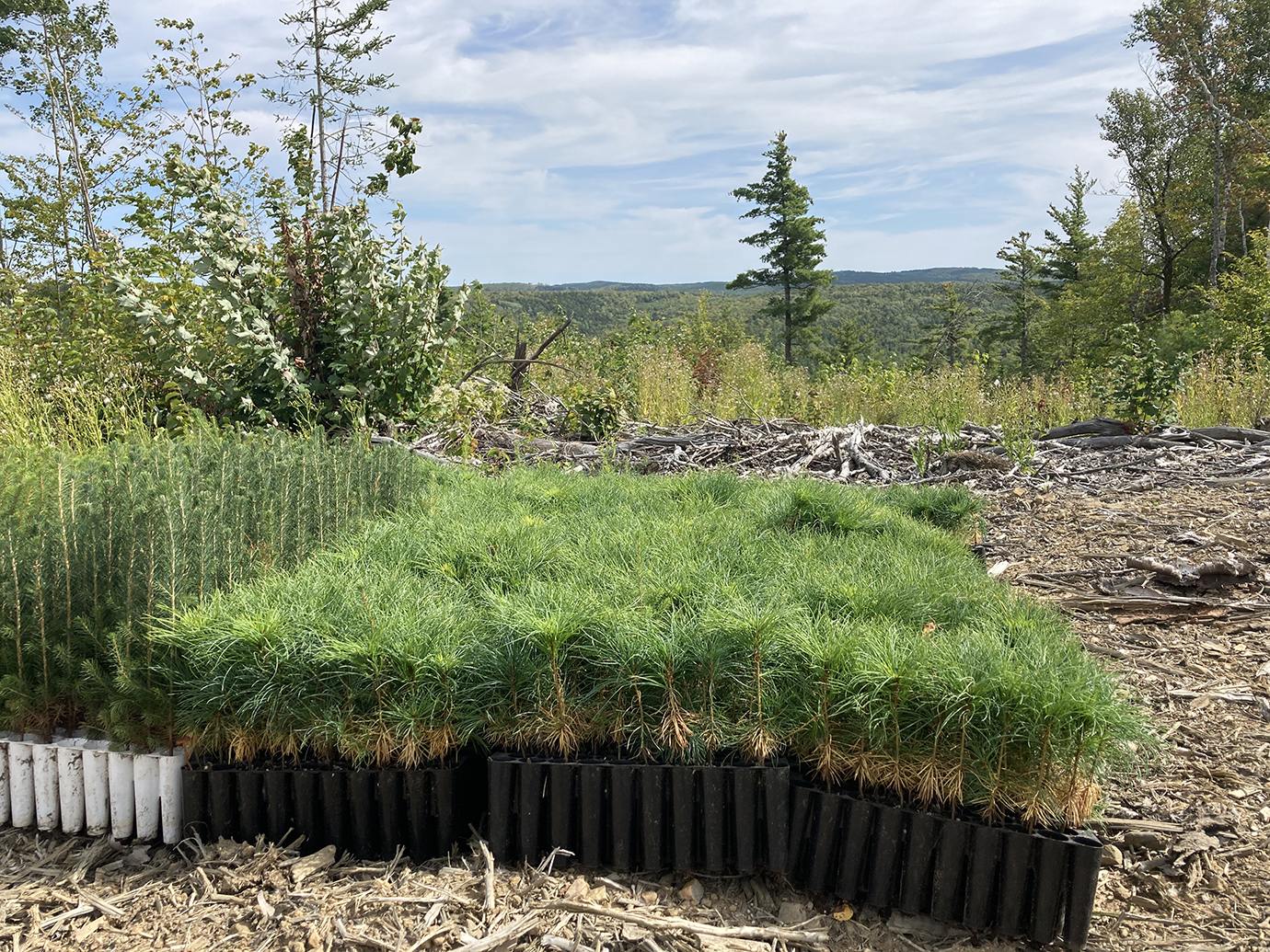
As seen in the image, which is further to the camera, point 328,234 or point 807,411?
point 807,411

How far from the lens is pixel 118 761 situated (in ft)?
8.71

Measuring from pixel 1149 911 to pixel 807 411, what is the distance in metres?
7.88

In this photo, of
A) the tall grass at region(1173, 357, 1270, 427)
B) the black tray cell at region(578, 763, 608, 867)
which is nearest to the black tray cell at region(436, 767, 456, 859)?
the black tray cell at region(578, 763, 608, 867)

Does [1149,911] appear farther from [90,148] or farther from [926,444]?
[90,148]

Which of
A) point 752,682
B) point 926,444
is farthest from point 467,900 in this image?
point 926,444

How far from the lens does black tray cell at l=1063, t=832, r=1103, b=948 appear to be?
2090 mm

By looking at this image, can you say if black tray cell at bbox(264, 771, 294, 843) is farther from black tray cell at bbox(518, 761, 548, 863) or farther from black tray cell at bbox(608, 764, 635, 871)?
black tray cell at bbox(608, 764, 635, 871)

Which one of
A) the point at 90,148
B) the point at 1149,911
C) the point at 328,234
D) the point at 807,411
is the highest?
the point at 90,148

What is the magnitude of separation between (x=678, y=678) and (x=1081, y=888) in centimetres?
116

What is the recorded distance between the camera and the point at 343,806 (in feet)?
8.16

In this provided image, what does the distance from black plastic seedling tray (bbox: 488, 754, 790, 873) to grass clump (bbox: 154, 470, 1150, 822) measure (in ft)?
0.29

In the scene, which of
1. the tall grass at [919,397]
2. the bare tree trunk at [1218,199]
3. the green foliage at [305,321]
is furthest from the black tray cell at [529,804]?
the bare tree trunk at [1218,199]

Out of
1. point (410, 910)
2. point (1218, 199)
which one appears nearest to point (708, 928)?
point (410, 910)

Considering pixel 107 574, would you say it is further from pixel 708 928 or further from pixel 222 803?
pixel 708 928
